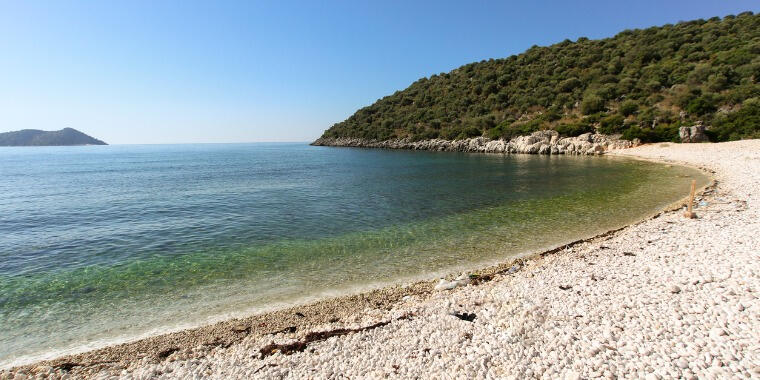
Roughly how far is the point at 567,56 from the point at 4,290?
11821cm

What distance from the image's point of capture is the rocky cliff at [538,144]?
2208 inches

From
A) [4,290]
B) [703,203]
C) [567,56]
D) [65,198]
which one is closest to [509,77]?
[567,56]

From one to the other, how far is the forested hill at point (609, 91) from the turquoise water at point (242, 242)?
30.9m

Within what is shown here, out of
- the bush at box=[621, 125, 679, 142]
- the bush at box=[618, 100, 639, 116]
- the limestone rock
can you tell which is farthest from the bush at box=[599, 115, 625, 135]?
the limestone rock

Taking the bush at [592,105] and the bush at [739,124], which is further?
the bush at [592,105]

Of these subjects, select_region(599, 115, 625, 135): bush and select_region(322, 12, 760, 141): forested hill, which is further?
select_region(599, 115, 625, 135): bush

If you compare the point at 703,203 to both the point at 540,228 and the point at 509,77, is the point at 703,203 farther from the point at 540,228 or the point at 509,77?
the point at 509,77

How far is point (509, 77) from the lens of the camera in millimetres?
102750

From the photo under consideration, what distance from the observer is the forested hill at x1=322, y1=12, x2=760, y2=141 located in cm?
5259

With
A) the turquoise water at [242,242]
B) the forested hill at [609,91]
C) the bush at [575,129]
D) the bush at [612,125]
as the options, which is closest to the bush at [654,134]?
the forested hill at [609,91]

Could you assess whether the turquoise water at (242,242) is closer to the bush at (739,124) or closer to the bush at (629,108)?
the bush at (739,124)

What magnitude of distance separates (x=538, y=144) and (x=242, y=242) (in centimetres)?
6112

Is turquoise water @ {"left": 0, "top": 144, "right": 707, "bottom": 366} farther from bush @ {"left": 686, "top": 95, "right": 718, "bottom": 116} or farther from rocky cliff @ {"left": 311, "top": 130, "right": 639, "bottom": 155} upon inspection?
bush @ {"left": 686, "top": 95, "right": 718, "bottom": 116}

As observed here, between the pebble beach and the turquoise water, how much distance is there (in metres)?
1.57
